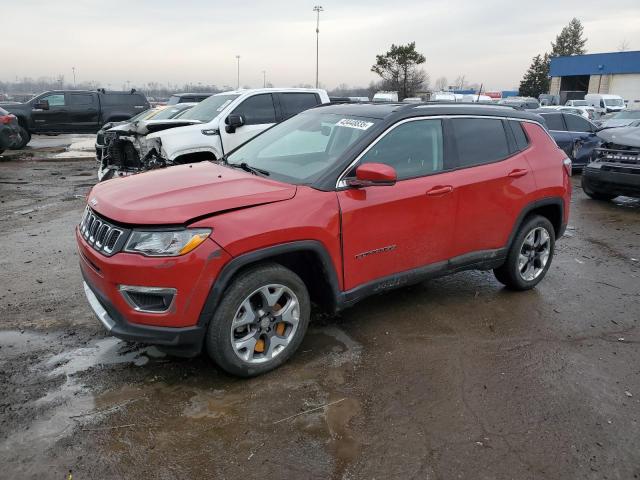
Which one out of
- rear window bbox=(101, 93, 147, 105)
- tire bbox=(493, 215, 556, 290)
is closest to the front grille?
tire bbox=(493, 215, 556, 290)

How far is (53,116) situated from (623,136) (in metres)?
17.8

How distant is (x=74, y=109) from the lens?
18844 mm

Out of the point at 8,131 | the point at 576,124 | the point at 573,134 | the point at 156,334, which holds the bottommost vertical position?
the point at 156,334

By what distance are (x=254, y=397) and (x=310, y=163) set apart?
173cm

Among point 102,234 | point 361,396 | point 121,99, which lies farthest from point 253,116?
point 121,99

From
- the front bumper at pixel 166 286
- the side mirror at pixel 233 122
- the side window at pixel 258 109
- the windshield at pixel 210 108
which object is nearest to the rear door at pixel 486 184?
the front bumper at pixel 166 286

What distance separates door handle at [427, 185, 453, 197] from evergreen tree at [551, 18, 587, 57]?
322 feet

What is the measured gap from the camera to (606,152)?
955 cm

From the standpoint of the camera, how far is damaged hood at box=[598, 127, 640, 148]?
903 centimetres

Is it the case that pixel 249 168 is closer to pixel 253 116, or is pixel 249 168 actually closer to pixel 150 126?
pixel 150 126

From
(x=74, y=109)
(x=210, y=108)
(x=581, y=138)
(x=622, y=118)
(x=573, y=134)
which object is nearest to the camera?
(x=210, y=108)

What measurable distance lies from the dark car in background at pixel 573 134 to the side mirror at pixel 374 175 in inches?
435

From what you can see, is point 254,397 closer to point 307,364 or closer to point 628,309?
point 307,364

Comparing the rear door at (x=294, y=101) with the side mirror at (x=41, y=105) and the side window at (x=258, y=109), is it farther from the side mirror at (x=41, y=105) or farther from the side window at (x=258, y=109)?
the side mirror at (x=41, y=105)
